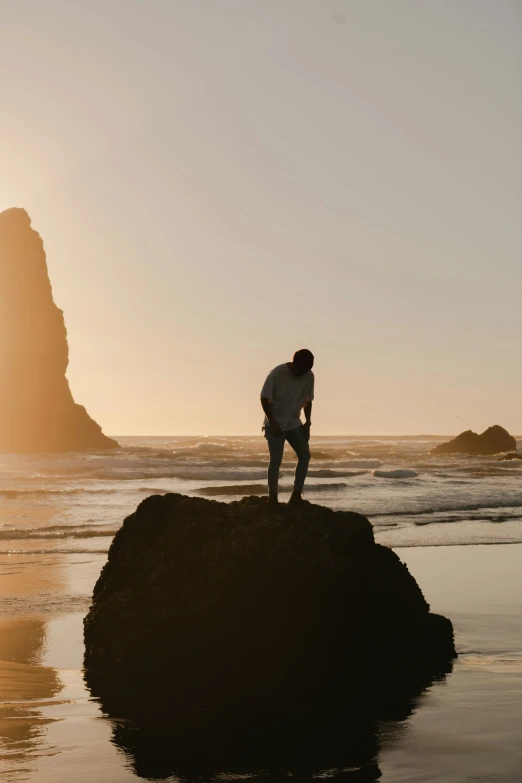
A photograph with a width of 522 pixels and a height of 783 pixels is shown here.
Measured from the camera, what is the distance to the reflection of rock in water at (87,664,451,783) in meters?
5.54

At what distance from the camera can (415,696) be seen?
7.25m

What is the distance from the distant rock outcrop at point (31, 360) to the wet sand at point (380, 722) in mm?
76816

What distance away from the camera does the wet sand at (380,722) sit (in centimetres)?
547

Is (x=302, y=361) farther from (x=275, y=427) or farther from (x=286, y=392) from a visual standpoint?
(x=275, y=427)

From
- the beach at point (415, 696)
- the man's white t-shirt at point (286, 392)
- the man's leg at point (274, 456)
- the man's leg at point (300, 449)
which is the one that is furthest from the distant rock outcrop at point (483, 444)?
the man's white t-shirt at point (286, 392)

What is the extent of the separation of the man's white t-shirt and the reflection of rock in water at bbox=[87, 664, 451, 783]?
8.84 feet

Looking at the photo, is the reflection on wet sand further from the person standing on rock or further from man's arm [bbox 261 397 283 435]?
man's arm [bbox 261 397 283 435]

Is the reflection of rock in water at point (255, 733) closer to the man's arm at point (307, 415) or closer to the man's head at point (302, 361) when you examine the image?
the man's arm at point (307, 415)

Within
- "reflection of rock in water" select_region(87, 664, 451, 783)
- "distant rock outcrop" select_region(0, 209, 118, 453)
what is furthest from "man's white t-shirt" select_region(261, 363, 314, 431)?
"distant rock outcrop" select_region(0, 209, 118, 453)

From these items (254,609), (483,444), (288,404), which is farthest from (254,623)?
(483,444)

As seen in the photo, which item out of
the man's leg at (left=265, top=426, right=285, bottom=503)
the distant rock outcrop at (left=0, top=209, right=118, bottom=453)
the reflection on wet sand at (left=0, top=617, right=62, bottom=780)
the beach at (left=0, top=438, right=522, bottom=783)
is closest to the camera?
the beach at (left=0, top=438, right=522, bottom=783)

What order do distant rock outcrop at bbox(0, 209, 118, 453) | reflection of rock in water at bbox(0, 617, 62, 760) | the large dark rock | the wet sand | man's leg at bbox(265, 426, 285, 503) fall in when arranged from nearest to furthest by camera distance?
the wet sand → reflection of rock in water at bbox(0, 617, 62, 760) → the large dark rock → man's leg at bbox(265, 426, 285, 503) → distant rock outcrop at bbox(0, 209, 118, 453)

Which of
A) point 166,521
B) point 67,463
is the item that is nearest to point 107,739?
point 166,521

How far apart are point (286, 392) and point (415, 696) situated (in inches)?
126
